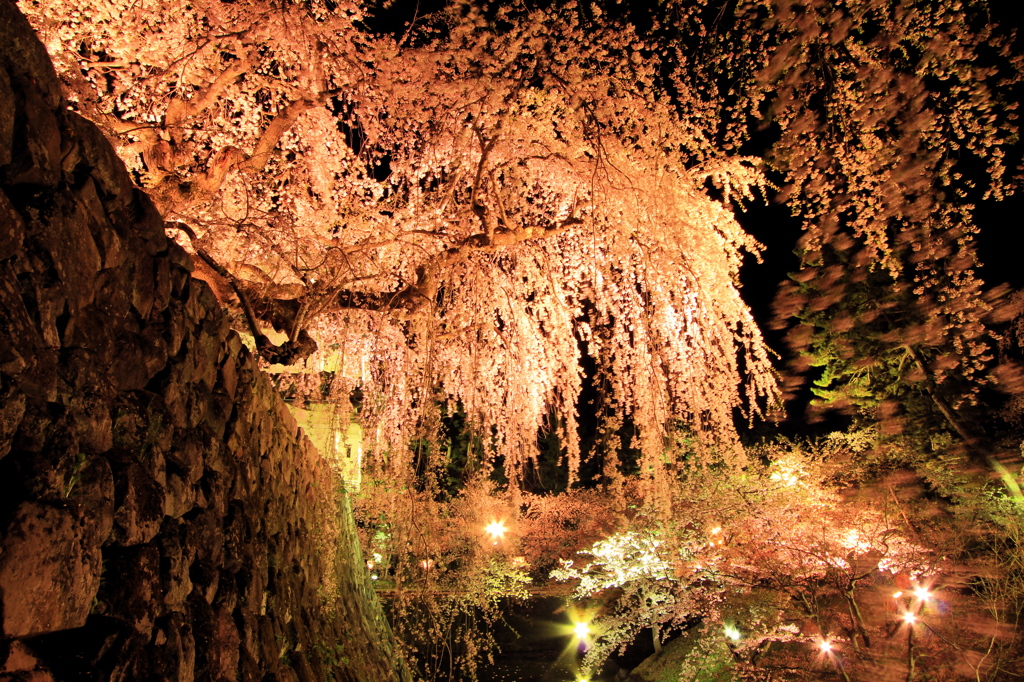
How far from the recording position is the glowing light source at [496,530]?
12.5 meters

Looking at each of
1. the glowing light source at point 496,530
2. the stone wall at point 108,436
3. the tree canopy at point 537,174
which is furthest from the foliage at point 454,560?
the stone wall at point 108,436

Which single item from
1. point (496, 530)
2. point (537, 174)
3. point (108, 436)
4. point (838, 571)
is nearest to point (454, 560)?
point (496, 530)

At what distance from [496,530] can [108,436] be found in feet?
37.6

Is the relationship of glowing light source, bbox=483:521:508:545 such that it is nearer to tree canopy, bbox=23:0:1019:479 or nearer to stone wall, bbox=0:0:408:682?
tree canopy, bbox=23:0:1019:479

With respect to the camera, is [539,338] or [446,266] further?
[539,338]

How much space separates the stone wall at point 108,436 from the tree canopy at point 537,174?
150cm

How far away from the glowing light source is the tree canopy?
6.58 meters

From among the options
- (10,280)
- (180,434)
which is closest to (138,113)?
(180,434)

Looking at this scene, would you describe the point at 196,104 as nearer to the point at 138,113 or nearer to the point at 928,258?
the point at 138,113

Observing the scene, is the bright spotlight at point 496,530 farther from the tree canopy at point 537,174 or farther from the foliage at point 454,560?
the tree canopy at point 537,174

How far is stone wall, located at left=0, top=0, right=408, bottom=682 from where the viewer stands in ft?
5.38

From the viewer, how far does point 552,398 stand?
262 inches

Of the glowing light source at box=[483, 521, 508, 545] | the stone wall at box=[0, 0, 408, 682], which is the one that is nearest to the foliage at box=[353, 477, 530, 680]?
the glowing light source at box=[483, 521, 508, 545]

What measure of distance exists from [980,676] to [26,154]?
35.2ft
